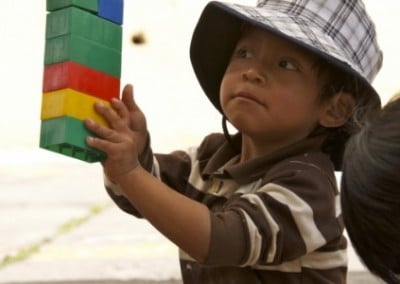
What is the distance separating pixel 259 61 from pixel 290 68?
0.10 feet

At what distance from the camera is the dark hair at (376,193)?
688mm

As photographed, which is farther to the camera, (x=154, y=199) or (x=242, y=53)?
(x=242, y=53)

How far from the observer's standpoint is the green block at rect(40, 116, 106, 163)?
2.41ft

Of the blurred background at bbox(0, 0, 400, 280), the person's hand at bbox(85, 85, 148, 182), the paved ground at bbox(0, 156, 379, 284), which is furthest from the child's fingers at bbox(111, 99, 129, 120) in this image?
the blurred background at bbox(0, 0, 400, 280)

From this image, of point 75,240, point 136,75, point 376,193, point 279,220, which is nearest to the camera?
point 376,193

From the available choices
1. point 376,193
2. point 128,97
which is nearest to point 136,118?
point 128,97

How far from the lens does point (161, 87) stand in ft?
8.23

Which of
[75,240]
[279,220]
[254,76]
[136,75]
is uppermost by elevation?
[254,76]

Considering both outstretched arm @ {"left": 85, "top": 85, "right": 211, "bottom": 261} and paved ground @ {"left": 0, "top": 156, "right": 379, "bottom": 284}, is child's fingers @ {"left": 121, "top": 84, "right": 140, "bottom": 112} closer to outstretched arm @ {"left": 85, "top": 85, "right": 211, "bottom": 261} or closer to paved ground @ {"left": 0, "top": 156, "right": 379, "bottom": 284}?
outstretched arm @ {"left": 85, "top": 85, "right": 211, "bottom": 261}

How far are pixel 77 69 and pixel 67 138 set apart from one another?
60 mm

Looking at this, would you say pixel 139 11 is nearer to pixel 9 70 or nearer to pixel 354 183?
pixel 9 70

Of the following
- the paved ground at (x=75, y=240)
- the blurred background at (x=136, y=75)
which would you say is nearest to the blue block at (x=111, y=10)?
the paved ground at (x=75, y=240)

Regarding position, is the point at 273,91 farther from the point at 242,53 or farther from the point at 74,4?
the point at 74,4

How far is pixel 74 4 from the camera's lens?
2.49 ft
